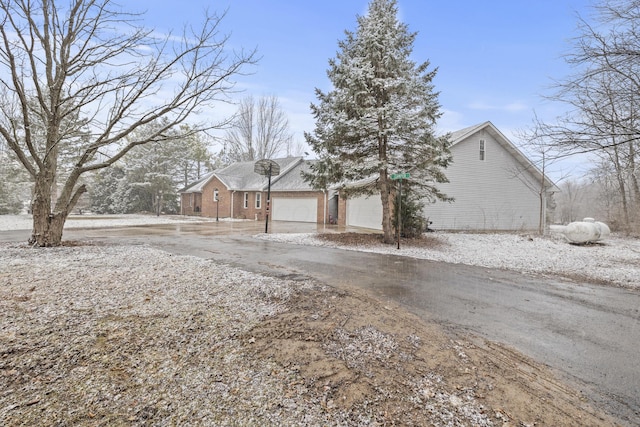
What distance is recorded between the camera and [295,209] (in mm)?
22641

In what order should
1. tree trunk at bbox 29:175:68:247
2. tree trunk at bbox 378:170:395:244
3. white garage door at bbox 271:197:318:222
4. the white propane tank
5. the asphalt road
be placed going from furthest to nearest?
1. white garage door at bbox 271:197:318:222
2. the white propane tank
3. tree trunk at bbox 378:170:395:244
4. tree trunk at bbox 29:175:68:247
5. the asphalt road

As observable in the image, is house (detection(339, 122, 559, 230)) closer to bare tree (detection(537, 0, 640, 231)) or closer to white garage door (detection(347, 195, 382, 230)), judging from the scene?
white garage door (detection(347, 195, 382, 230))

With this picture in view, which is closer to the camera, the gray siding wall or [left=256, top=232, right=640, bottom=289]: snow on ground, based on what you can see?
[left=256, top=232, right=640, bottom=289]: snow on ground

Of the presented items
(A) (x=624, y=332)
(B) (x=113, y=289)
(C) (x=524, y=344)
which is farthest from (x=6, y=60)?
(A) (x=624, y=332)

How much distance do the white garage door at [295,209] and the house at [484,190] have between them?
4.46m

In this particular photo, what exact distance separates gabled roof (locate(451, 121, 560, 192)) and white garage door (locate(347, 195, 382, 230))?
483 centimetres

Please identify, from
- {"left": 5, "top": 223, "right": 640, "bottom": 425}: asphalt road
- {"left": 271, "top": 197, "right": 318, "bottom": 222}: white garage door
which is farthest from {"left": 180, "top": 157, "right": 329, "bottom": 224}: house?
{"left": 5, "top": 223, "right": 640, "bottom": 425}: asphalt road

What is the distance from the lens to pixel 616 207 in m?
18.3

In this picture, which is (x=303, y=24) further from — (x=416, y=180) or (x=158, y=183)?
(x=158, y=183)

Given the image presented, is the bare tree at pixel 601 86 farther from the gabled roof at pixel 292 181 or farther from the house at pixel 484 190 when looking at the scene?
the gabled roof at pixel 292 181

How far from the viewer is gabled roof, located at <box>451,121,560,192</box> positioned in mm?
15219

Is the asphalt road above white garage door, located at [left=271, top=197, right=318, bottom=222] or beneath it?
beneath

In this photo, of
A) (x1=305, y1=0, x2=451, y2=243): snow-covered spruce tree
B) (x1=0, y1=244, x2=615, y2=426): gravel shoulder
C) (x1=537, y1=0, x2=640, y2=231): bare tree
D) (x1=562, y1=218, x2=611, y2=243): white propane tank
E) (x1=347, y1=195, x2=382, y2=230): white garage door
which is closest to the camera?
(x1=0, y1=244, x2=615, y2=426): gravel shoulder

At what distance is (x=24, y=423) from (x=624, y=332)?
18.5ft
